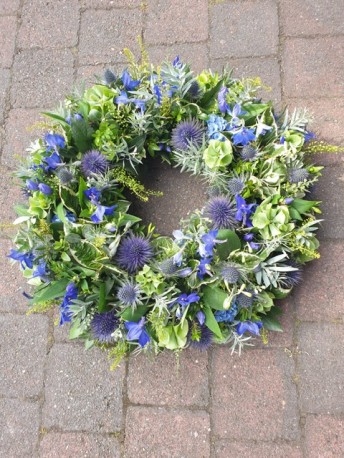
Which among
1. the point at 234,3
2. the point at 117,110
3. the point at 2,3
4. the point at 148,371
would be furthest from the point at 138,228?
the point at 2,3

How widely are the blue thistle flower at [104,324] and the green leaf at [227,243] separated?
0.41 m

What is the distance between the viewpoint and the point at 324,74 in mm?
2184

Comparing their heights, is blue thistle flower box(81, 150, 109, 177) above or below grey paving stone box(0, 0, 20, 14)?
below

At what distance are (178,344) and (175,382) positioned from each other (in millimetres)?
256

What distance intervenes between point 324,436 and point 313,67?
1.44m

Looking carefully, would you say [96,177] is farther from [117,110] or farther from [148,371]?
[148,371]

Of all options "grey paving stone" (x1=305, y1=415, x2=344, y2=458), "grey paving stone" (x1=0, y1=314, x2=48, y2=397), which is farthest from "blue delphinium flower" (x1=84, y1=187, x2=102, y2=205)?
"grey paving stone" (x1=305, y1=415, x2=344, y2=458)

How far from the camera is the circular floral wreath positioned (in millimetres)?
1659

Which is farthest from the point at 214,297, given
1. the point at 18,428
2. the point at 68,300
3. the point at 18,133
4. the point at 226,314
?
the point at 18,133

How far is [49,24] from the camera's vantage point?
8.05 feet

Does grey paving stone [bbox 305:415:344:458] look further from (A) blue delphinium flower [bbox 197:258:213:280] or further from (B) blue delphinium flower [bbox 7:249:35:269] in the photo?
(B) blue delphinium flower [bbox 7:249:35:269]

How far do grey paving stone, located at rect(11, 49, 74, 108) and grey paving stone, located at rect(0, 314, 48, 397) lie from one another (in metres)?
0.95

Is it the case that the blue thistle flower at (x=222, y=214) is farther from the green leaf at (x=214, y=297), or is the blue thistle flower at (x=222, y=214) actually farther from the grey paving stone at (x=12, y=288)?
the grey paving stone at (x=12, y=288)

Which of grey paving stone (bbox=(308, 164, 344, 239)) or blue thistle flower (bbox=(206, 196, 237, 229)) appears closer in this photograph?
blue thistle flower (bbox=(206, 196, 237, 229))
